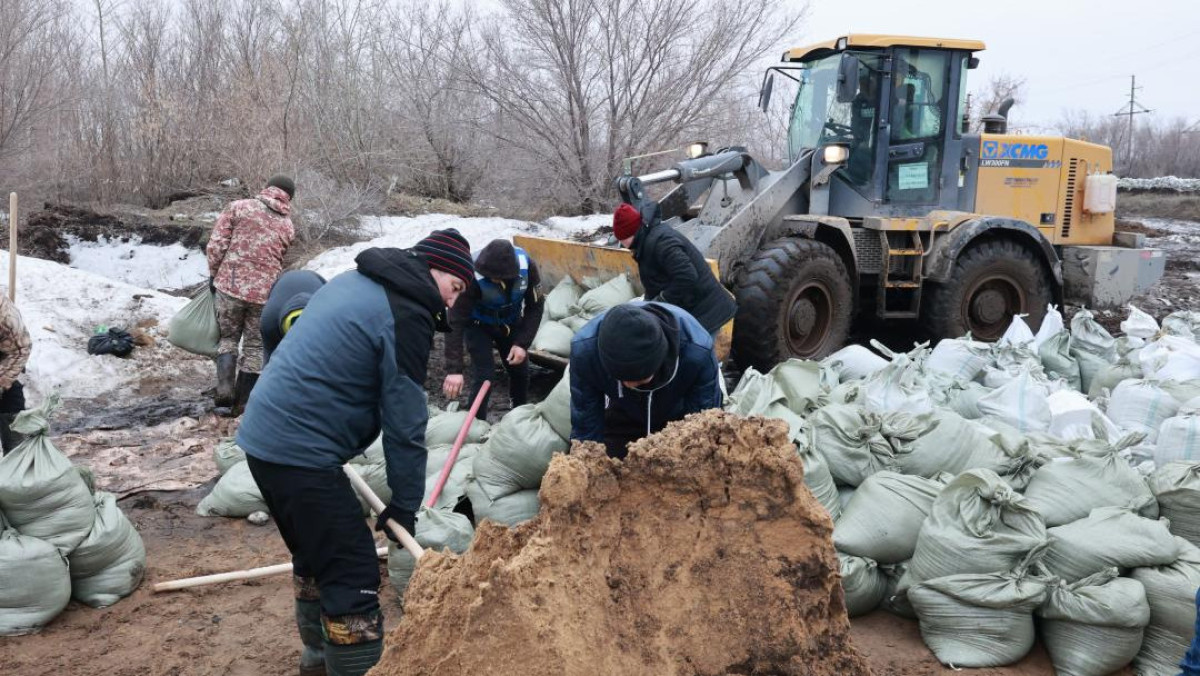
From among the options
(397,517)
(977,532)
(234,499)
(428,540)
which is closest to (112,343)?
(234,499)

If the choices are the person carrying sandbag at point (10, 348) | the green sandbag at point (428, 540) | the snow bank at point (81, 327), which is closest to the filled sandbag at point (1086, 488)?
the green sandbag at point (428, 540)

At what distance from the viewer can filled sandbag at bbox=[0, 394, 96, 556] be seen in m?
3.19

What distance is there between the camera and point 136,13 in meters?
15.7

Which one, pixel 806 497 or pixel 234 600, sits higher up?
pixel 806 497

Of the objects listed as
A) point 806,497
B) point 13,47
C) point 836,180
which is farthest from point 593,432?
point 13,47

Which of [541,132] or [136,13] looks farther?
[136,13]

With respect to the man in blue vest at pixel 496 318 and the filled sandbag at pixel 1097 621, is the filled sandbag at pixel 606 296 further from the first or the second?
the filled sandbag at pixel 1097 621

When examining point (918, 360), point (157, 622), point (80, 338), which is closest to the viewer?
point (157, 622)

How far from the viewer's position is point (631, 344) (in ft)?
8.14

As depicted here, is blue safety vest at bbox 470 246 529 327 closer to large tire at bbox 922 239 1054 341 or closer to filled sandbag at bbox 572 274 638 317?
filled sandbag at bbox 572 274 638 317

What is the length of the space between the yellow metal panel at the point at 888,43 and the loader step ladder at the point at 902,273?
1.39 m

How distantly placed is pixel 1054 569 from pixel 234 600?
295 cm

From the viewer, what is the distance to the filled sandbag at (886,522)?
3146 millimetres

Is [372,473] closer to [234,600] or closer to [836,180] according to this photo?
[234,600]
